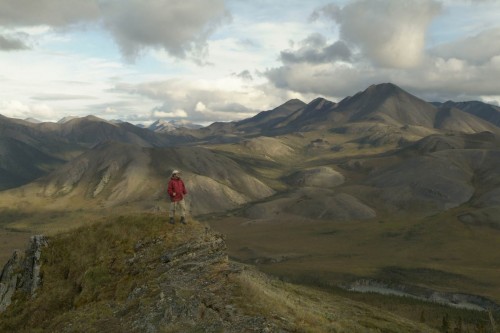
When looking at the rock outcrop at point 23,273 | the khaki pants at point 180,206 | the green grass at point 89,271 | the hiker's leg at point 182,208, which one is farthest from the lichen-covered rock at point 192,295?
the rock outcrop at point 23,273

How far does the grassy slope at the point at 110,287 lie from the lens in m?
24.0

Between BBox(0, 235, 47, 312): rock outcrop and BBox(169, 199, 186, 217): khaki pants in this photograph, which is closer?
BBox(0, 235, 47, 312): rock outcrop

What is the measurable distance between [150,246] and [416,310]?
81207mm

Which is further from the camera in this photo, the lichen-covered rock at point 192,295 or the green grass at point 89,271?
the green grass at point 89,271

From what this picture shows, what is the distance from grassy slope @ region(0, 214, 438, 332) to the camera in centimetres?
2405

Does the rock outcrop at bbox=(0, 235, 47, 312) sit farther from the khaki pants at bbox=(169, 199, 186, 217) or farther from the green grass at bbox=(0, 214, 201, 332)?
the khaki pants at bbox=(169, 199, 186, 217)

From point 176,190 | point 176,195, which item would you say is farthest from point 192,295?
point 176,190

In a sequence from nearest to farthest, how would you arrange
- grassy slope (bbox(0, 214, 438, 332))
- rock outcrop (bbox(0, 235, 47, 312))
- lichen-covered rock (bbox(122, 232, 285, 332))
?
lichen-covered rock (bbox(122, 232, 285, 332)) → grassy slope (bbox(0, 214, 438, 332)) → rock outcrop (bbox(0, 235, 47, 312))

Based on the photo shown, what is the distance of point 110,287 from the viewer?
28625 millimetres

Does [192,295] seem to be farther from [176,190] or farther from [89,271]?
[176,190]

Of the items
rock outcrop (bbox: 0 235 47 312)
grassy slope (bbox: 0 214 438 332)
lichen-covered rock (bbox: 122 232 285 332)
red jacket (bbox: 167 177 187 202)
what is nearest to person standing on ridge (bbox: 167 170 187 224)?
red jacket (bbox: 167 177 187 202)

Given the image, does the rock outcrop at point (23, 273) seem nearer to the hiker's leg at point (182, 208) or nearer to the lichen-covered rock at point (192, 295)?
the lichen-covered rock at point (192, 295)

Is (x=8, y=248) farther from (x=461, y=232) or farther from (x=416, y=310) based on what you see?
(x=461, y=232)

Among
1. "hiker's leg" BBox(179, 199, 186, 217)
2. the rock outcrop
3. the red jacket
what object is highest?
the red jacket
